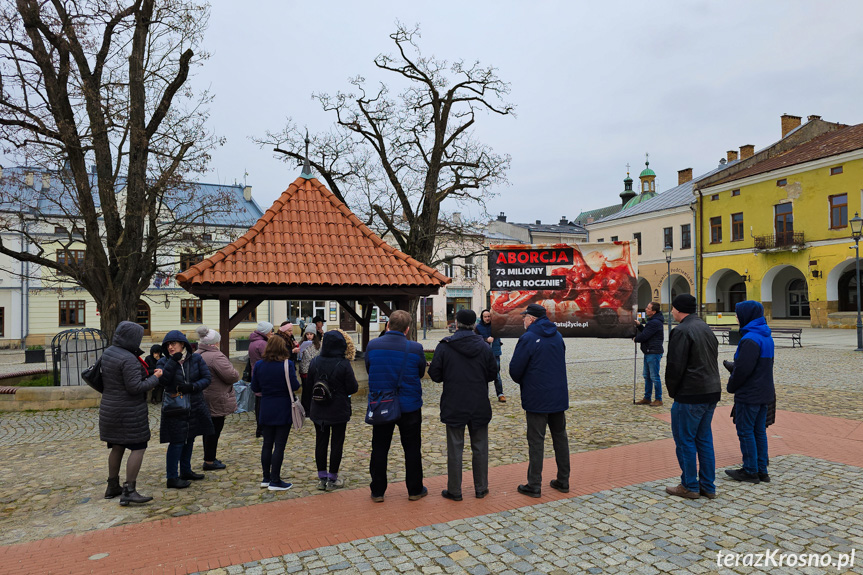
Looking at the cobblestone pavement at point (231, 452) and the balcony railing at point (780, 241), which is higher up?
the balcony railing at point (780, 241)

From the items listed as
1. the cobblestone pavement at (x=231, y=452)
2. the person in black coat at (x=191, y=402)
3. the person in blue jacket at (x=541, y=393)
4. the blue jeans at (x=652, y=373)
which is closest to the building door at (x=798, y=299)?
the cobblestone pavement at (x=231, y=452)

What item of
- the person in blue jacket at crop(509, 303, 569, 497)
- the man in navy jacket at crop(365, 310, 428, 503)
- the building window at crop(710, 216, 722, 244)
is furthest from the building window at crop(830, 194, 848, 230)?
the man in navy jacket at crop(365, 310, 428, 503)

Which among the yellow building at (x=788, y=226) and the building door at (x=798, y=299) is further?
the building door at (x=798, y=299)

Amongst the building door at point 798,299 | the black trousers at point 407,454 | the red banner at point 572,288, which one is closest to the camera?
the black trousers at point 407,454

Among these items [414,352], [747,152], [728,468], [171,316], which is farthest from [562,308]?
[747,152]

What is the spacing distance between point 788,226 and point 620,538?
39.4 metres

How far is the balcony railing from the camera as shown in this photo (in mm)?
36000

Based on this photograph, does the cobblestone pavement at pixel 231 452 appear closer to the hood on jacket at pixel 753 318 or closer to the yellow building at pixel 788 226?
the hood on jacket at pixel 753 318

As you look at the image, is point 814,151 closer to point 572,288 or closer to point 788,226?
point 788,226

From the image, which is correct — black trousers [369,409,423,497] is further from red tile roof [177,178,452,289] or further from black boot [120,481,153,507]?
red tile roof [177,178,452,289]

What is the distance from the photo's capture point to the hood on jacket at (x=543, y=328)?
568 centimetres

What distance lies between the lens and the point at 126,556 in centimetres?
425

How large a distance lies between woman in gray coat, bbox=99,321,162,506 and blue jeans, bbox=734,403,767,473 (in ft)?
18.8

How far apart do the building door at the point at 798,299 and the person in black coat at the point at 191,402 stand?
42.6 meters
